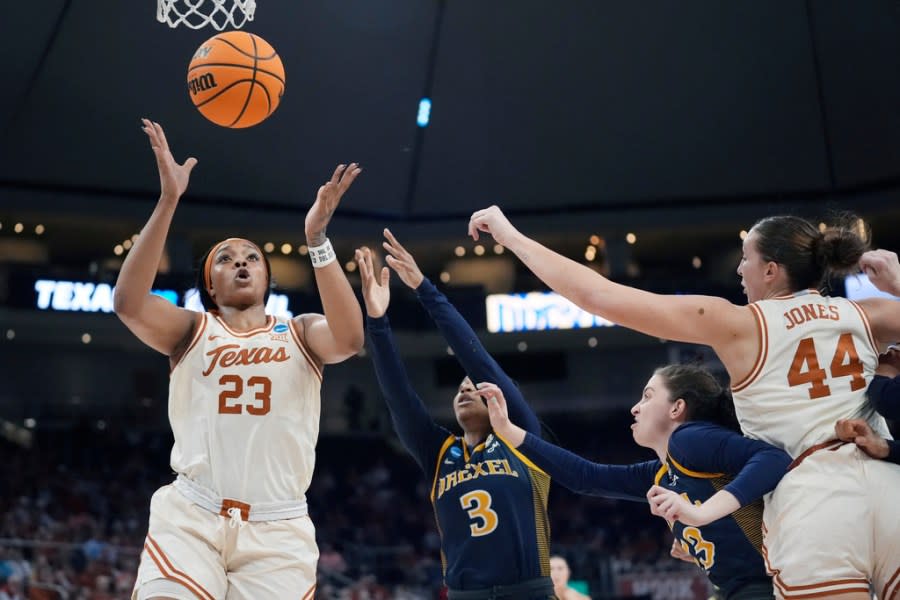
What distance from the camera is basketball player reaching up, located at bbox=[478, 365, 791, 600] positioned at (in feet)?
11.0

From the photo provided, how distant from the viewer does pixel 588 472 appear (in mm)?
4426

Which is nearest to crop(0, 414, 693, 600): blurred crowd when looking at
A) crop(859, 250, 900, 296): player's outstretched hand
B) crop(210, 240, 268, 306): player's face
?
crop(210, 240, 268, 306): player's face

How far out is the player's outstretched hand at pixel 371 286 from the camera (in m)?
4.75

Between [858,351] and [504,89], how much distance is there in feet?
49.7

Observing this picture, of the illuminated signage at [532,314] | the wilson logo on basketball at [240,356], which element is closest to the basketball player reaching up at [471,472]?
the wilson logo on basketball at [240,356]

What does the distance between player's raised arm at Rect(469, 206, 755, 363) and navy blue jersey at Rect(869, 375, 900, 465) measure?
428mm

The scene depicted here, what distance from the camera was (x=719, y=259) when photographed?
2481cm

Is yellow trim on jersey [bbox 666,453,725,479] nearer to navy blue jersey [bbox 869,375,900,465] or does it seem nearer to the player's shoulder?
the player's shoulder

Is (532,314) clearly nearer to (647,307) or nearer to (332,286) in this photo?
(332,286)

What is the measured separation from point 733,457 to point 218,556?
1990 millimetres

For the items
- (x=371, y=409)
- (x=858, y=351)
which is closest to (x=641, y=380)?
(x=371, y=409)

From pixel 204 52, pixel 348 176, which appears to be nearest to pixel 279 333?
pixel 348 176

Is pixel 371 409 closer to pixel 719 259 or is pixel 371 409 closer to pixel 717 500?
pixel 719 259

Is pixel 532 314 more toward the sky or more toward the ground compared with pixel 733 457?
more toward the sky
